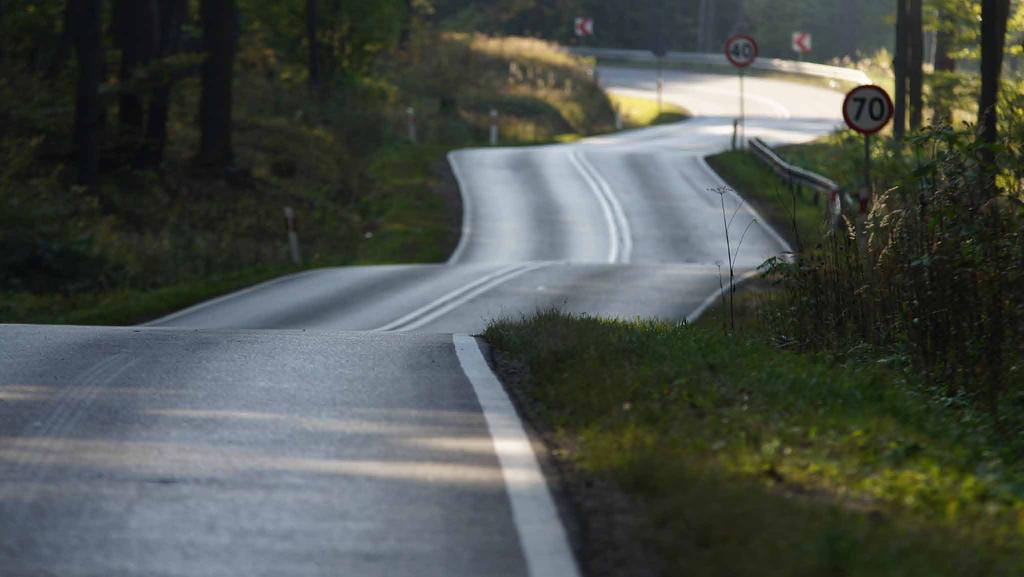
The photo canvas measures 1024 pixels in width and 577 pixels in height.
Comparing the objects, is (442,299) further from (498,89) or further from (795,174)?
(498,89)

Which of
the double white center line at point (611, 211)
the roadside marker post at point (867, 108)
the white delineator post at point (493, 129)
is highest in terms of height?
the roadside marker post at point (867, 108)

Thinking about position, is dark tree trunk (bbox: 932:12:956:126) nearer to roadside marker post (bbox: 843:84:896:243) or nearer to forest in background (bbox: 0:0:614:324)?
forest in background (bbox: 0:0:614:324)

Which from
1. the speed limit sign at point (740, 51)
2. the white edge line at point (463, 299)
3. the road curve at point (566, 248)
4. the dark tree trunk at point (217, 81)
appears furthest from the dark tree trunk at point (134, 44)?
the speed limit sign at point (740, 51)

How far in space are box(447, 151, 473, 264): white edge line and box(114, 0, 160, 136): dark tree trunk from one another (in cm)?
726

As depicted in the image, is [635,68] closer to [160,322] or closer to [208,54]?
[208,54]

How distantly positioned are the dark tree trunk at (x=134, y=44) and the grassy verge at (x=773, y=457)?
79.9ft

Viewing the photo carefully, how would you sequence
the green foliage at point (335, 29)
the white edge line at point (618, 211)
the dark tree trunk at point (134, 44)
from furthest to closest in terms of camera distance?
the green foliage at point (335, 29) → the dark tree trunk at point (134, 44) → the white edge line at point (618, 211)

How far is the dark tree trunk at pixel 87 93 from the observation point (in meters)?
28.3

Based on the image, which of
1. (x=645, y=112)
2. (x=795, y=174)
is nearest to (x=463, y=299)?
(x=795, y=174)

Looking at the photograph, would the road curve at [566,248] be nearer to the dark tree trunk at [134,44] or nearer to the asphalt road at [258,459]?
the asphalt road at [258,459]

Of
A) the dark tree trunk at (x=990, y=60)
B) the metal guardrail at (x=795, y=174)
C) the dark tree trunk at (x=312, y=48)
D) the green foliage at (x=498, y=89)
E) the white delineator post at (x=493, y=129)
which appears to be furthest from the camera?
the green foliage at (x=498, y=89)

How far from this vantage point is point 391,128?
47500mm

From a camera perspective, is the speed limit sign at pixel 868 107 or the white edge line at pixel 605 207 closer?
the speed limit sign at pixel 868 107

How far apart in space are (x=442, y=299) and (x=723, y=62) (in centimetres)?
6525
